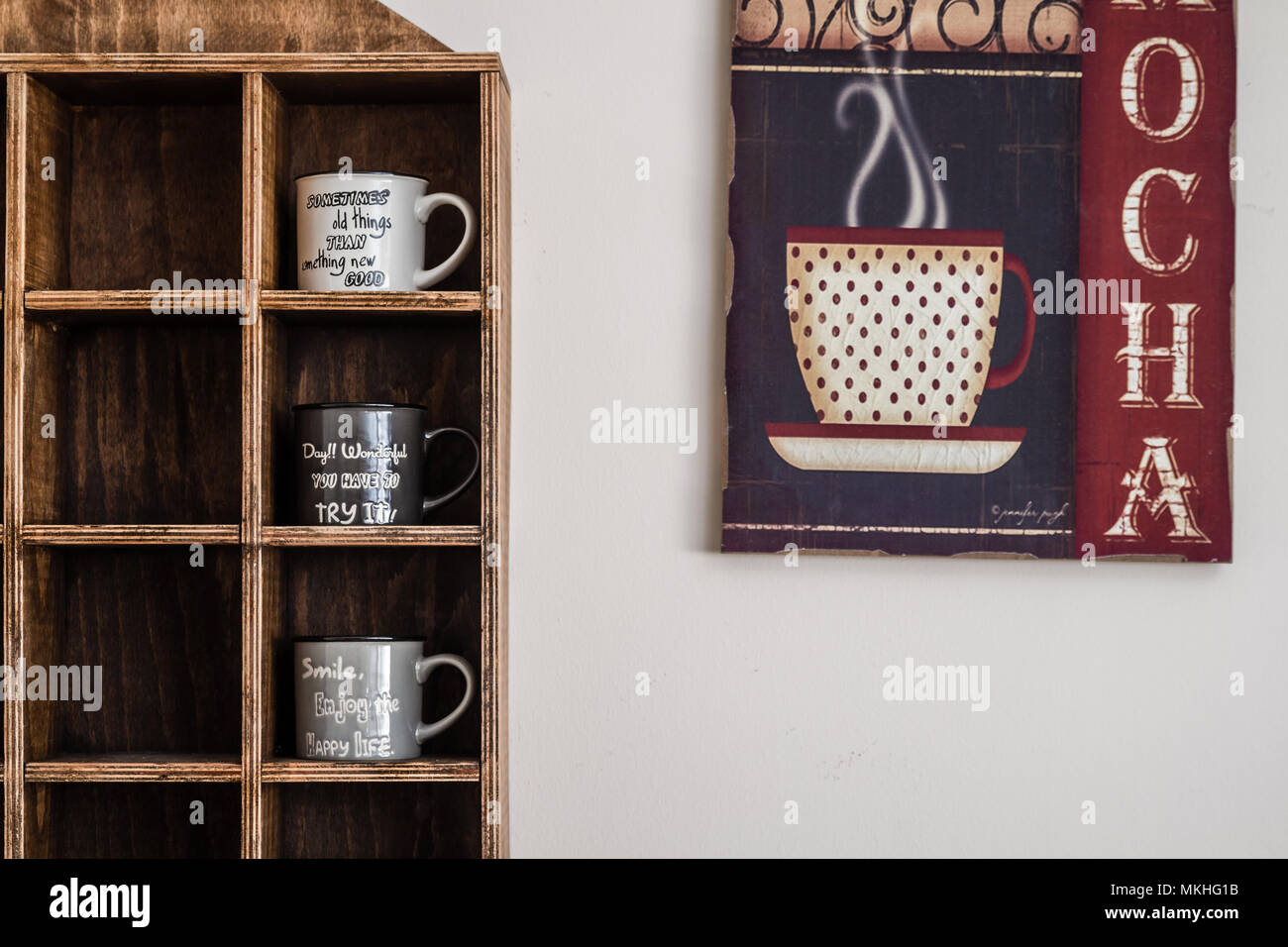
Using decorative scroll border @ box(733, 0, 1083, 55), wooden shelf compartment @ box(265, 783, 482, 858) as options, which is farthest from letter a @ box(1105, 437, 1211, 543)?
wooden shelf compartment @ box(265, 783, 482, 858)

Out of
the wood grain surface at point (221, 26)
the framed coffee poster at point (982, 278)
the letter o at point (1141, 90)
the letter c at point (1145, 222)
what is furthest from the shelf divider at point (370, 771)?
the letter o at point (1141, 90)

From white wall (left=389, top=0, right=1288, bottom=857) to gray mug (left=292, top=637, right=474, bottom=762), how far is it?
203 millimetres

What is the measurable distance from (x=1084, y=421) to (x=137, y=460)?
1188mm

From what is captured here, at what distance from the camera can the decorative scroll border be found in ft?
5.01

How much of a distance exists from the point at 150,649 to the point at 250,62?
719 millimetres

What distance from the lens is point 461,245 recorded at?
142 cm

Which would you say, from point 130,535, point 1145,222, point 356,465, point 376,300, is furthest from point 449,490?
point 1145,222

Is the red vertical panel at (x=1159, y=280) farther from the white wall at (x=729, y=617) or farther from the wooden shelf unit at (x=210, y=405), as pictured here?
the wooden shelf unit at (x=210, y=405)

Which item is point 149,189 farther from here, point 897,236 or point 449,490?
point 897,236

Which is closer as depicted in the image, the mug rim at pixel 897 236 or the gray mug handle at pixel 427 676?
the gray mug handle at pixel 427 676

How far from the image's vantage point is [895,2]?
1532 mm

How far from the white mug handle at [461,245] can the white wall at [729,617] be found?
14 cm

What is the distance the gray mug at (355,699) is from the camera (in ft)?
4.41

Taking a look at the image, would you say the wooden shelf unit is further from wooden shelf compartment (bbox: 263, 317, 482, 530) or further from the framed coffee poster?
the framed coffee poster
